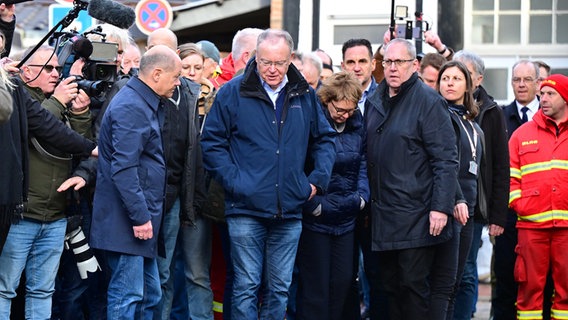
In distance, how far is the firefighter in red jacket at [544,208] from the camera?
892cm

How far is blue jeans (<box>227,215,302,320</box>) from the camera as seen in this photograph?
7477mm

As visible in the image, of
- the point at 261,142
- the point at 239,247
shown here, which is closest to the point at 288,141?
the point at 261,142

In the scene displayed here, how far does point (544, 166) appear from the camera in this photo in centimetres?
909

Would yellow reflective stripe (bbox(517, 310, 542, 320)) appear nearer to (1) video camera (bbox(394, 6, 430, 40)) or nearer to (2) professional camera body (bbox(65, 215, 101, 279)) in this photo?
(1) video camera (bbox(394, 6, 430, 40))

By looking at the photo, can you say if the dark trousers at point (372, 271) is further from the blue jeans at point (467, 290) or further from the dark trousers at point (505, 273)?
the dark trousers at point (505, 273)

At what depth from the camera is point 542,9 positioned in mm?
13734

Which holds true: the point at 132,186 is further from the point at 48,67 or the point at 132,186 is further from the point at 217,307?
the point at 217,307

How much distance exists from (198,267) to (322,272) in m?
0.84

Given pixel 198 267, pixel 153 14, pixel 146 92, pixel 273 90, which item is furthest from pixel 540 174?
pixel 153 14

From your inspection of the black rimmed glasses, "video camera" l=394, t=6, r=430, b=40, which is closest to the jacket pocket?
"video camera" l=394, t=6, r=430, b=40

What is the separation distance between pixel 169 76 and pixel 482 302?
5.07 metres

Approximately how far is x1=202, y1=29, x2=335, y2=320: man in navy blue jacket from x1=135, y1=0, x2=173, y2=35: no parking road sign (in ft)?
20.3

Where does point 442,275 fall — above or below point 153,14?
below

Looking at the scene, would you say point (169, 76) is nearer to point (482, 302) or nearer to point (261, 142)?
point (261, 142)
